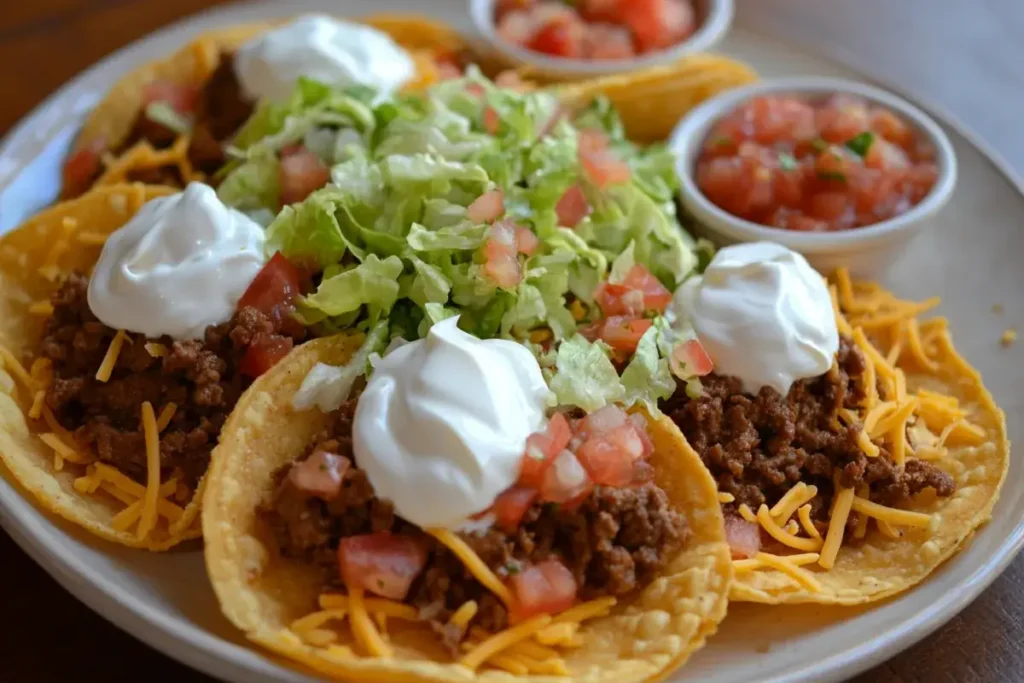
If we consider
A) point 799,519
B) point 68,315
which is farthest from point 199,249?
point 799,519

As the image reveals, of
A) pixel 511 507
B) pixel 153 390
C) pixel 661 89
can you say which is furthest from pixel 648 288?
pixel 153 390

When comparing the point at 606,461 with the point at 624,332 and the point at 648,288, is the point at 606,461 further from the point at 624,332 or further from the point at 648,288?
the point at 648,288

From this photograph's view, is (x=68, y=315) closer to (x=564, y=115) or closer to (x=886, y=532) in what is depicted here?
(x=564, y=115)

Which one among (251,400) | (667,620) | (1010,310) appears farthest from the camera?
(1010,310)

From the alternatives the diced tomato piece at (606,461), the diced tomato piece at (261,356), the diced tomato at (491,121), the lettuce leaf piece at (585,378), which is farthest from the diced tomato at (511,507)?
the diced tomato at (491,121)

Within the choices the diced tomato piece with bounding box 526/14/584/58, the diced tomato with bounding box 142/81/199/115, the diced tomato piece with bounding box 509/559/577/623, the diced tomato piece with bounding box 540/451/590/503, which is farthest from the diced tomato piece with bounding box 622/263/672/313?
the diced tomato with bounding box 142/81/199/115

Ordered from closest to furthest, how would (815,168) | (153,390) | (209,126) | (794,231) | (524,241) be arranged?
(153,390) < (524,241) < (794,231) < (815,168) < (209,126)
